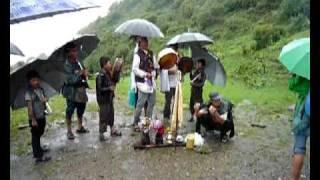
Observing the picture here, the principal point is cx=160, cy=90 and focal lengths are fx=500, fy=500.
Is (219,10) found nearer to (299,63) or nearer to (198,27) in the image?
(198,27)

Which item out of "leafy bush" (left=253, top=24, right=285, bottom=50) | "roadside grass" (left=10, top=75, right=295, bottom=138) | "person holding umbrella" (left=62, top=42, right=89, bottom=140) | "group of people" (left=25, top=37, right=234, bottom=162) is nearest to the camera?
"person holding umbrella" (left=62, top=42, right=89, bottom=140)

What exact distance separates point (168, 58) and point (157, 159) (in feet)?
5.38

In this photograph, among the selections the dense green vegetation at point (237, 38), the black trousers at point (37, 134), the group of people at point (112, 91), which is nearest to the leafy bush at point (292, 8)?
the dense green vegetation at point (237, 38)

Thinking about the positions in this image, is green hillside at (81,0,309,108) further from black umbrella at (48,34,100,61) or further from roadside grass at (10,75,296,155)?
black umbrella at (48,34,100,61)

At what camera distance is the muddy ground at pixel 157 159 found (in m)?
6.51

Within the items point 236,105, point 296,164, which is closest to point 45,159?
point 296,164

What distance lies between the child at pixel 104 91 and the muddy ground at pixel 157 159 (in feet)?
1.24

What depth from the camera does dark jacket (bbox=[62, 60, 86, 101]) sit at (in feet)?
24.3

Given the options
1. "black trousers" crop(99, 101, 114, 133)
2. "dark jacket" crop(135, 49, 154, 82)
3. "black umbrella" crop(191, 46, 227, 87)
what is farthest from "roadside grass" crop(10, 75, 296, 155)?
"dark jacket" crop(135, 49, 154, 82)

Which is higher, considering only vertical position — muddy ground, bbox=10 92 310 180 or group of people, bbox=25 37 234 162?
group of people, bbox=25 37 234 162

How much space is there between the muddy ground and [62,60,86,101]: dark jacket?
2.68ft

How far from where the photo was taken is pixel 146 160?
23.0 feet

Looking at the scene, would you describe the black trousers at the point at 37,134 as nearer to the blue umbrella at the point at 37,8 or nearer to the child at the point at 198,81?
the blue umbrella at the point at 37,8
